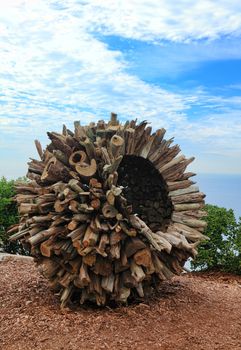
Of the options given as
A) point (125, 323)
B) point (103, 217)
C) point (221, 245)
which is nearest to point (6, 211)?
point (221, 245)

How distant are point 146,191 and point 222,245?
2.55 metres

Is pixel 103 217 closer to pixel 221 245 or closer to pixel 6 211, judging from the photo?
pixel 221 245

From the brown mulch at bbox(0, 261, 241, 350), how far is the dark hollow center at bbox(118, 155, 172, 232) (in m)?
0.84

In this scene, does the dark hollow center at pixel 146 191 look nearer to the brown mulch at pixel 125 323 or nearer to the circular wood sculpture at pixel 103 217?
the circular wood sculpture at pixel 103 217

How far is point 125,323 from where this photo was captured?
15.5ft

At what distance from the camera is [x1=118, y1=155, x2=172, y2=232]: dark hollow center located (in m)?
5.72

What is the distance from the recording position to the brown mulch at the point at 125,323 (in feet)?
14.3

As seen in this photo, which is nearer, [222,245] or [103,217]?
[103,217]

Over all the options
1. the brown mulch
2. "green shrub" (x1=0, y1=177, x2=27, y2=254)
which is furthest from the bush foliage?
"green shrub" (x1=0, y1=177, x2=27, y2=254)

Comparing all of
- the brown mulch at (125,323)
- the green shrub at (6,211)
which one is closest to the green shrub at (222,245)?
the brown mulch at (125,323)

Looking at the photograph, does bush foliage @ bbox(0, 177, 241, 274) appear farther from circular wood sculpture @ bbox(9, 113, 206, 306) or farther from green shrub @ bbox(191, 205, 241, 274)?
circular wood sculpture @ bbox(9, 113, 206, 306)

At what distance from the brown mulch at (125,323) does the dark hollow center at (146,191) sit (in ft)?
2.75

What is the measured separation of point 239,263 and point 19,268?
3272mm

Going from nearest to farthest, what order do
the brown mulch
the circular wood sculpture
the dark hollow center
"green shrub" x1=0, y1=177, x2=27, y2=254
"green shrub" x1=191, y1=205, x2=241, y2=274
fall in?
the brown mulch, the circular wood sculpture, the dark hollow center, "green shrub" x1=191, y1=205, x2=241, y2=274, "green shrub" x1=0, y1=177, x2=27, y2=254
